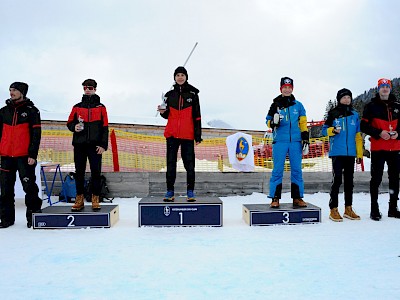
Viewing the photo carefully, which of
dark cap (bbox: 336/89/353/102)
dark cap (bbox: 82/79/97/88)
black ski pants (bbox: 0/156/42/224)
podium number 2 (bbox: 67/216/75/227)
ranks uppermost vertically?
dark cap (bbox: 82/79/97/88)

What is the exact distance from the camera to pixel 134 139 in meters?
10.6

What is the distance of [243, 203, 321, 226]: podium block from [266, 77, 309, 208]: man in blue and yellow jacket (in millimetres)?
190

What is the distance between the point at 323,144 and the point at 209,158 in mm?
3544

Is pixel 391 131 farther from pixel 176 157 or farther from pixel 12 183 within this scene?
pixel 12 183

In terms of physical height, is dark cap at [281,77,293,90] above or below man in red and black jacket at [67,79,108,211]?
above

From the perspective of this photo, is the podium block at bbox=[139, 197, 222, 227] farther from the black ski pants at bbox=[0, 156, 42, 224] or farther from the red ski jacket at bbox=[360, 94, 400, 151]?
the red ski jacket at bbox=[360, 94, 400, 151]

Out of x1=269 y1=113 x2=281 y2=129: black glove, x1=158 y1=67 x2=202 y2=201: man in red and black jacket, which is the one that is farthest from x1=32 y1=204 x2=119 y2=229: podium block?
x1=269 y1=113 x2=281 y2=129: black glove

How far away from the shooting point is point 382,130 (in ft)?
17.6

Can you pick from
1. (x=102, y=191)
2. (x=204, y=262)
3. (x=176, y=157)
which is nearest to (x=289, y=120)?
(x=176, y=157)

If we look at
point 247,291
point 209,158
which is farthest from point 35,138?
point 209,158

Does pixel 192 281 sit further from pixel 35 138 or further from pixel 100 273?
pixel 35 138

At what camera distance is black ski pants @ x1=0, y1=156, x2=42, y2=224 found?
5.11m

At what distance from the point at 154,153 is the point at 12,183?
5876 millimetres

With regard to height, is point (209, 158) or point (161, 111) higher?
point (161, 111)
